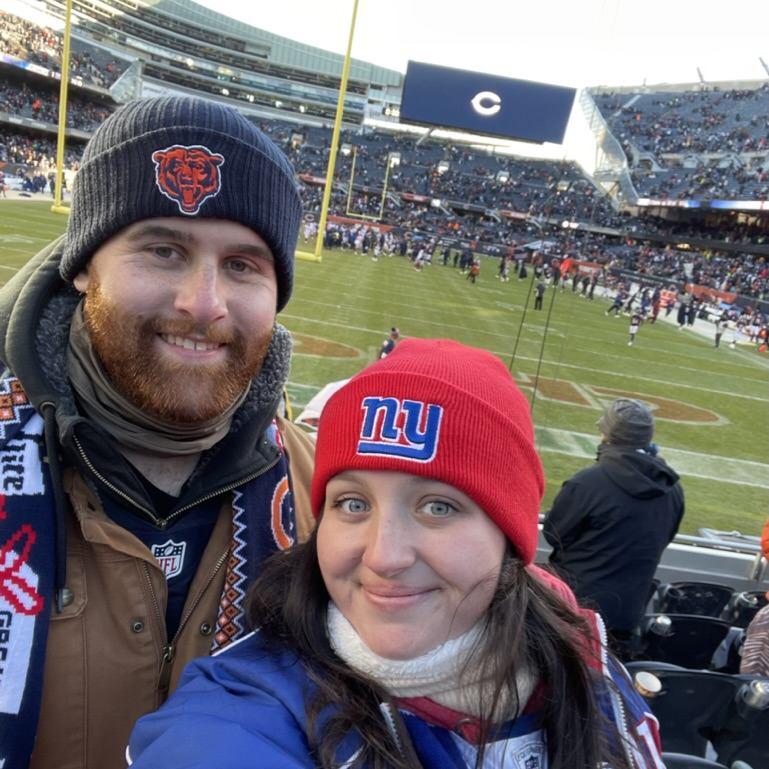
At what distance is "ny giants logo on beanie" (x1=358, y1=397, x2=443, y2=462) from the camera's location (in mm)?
1064

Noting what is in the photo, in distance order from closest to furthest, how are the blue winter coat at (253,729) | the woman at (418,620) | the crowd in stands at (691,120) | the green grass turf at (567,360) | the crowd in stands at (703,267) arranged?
the blue winter coat at (253,729) → the woman at (418,620) → the green grass turf at (567,360) → the crowd in stands at (703,267) → the crowd in stands at (691,120)

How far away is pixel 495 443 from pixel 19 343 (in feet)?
3.17

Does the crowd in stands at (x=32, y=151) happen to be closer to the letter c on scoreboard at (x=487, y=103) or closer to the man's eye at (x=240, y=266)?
the letter c on scoreboard at (x=487, y=103)

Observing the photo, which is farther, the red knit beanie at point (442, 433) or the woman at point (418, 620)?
the red knit beanie at point (442, 433)

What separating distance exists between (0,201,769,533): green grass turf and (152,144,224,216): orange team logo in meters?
0.83

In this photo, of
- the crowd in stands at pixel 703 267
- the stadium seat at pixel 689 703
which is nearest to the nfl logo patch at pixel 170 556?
the stadium seat at pixel 689 703

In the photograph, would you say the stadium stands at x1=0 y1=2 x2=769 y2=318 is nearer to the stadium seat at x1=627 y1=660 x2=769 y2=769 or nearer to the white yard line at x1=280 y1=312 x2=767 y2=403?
the white yard line at x1=280 y1=312 x2=767 y2=403

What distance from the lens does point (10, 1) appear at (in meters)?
34.3

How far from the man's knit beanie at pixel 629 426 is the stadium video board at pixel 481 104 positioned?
21.8 feet

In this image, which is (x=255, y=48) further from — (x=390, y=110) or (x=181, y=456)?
(x=181, y=456)

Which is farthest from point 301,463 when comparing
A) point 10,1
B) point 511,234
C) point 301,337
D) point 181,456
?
point 511,234

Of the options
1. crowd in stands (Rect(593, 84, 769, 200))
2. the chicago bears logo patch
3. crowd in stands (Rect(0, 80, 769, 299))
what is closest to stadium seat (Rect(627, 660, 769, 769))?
the chicago bears logo patch

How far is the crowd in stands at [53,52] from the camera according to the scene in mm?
36969

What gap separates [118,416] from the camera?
1.25 meters
